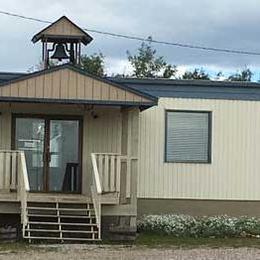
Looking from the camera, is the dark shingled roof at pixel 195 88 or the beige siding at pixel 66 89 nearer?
the beige siding at pixel 66 89

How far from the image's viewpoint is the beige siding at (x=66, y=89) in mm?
18172

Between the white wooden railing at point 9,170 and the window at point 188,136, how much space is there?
4.59 m

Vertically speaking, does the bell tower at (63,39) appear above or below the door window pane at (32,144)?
above

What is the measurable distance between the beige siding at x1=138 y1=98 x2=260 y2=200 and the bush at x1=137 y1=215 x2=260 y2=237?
44.7 inches

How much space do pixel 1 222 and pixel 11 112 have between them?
9.91ft

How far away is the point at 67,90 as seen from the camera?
18.4m

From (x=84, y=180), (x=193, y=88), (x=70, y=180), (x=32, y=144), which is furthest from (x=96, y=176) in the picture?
(x=193, y=88)

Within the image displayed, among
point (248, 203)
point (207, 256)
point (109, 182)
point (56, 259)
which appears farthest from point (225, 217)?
point (56, 259)

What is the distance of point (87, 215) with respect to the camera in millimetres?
18406

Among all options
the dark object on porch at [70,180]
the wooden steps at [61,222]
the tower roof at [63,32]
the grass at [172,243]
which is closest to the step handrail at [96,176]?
the wooden steps at [61,222]

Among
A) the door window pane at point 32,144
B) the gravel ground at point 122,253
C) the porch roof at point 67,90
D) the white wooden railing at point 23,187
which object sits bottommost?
the gravel ground at point 122,253

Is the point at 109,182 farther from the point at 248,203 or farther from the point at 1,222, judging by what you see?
the point at 248,203

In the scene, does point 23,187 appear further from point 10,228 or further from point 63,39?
point 63,39

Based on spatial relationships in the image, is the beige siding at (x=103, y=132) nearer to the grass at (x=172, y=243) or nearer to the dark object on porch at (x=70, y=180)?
the dark object on porch at (x=70, y=180)
